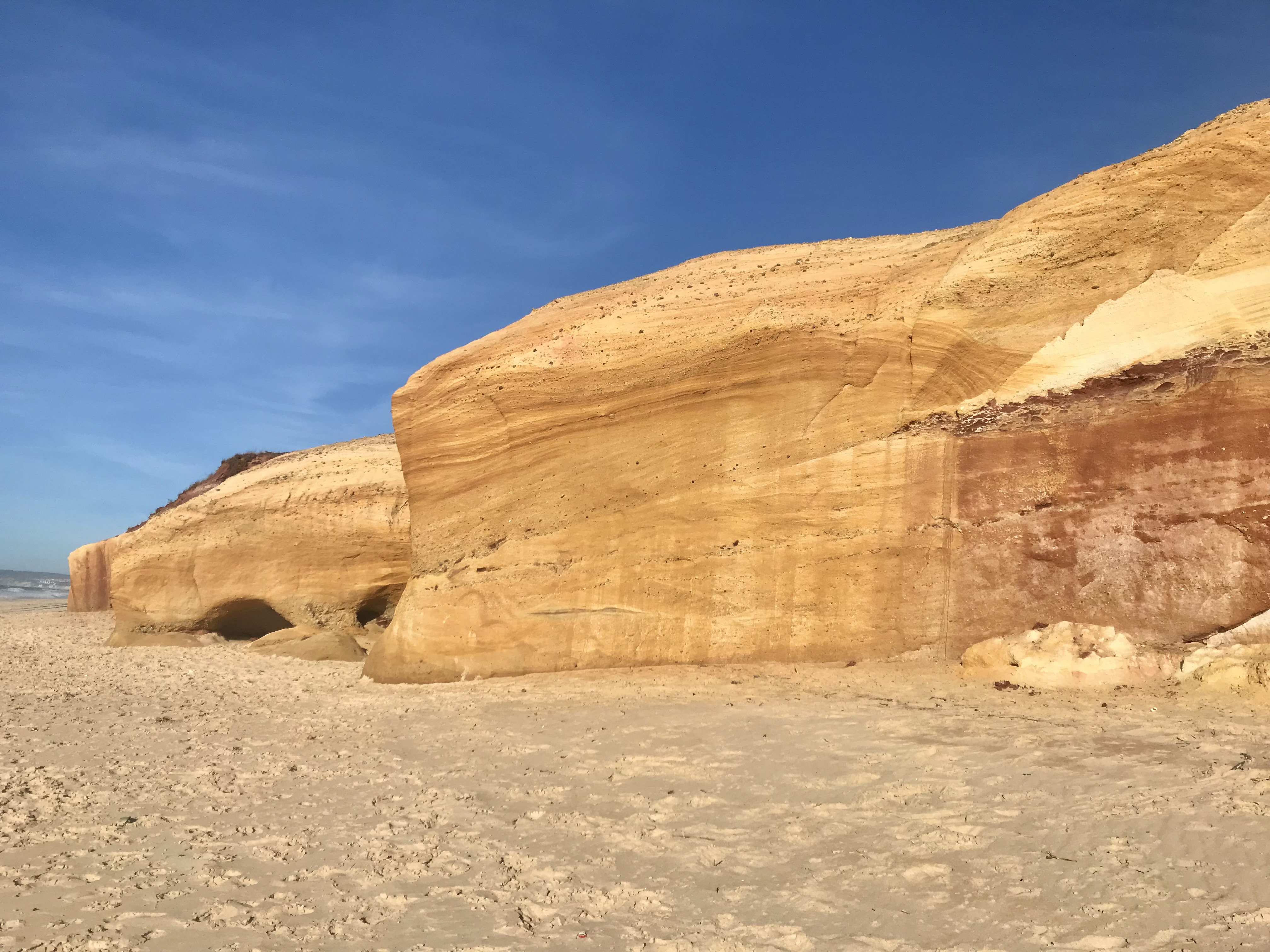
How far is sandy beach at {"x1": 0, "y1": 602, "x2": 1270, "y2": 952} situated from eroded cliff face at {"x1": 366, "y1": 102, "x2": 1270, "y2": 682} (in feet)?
2.77

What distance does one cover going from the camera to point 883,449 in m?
7.66

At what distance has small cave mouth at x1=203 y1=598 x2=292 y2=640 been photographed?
14.5 m

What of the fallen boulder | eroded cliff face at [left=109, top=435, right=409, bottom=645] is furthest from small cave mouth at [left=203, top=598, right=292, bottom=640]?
the fallen boulder

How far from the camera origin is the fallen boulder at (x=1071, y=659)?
6109mm

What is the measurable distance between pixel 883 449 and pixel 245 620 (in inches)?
457

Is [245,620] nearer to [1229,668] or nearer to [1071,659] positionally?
[1071,659]

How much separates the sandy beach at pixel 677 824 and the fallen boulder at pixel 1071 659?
0.78 feet

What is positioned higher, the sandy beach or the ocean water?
the ocean water

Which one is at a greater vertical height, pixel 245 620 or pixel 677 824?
pixel 245 620

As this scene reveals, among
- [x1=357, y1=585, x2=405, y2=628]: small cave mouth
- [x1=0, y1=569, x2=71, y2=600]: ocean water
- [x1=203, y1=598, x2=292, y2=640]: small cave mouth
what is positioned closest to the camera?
[x1=357, y1=585, x2=405, y2=628]: small cave mouth

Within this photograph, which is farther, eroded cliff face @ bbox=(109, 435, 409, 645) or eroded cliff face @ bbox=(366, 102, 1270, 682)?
eroded cliff face @ bbox=(109, 435, 409, 645)

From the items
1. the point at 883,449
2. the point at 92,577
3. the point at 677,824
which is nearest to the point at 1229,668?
the point at 883,449

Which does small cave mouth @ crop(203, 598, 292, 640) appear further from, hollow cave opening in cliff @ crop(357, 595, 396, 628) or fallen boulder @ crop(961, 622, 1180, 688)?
fallen boulder @ crop(961, 622, 1180, 688)

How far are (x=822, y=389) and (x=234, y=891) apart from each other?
5919mm
